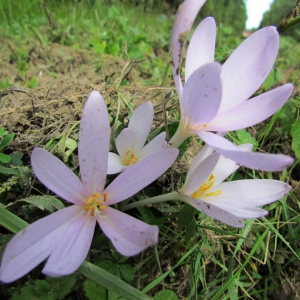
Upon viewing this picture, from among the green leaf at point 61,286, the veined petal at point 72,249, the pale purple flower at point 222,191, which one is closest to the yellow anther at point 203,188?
the pale purple flower at point 222,191

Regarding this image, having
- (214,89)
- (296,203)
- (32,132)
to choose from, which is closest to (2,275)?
(214,89)

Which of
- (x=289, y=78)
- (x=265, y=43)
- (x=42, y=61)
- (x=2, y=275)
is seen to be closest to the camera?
(x=2, y=275)

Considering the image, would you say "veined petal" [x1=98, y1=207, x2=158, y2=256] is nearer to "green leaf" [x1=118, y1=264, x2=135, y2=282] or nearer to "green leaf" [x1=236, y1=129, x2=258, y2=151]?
"green leaf" [x1=118, y1=264, x2=135, y2=282]

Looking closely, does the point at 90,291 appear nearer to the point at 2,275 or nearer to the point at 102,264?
the point at 102,264

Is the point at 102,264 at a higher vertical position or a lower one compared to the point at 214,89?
lower

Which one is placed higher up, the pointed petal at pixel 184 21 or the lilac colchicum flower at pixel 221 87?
the pointed petal at pixel 184 21

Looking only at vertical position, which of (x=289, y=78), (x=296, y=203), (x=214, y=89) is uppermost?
(x=214, y=89)

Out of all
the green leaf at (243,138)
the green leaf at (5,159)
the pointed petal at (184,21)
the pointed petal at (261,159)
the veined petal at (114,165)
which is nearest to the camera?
the pointed petal at (261,159)

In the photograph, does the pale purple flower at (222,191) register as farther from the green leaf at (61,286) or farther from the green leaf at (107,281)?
the green leaf at (61,286)
